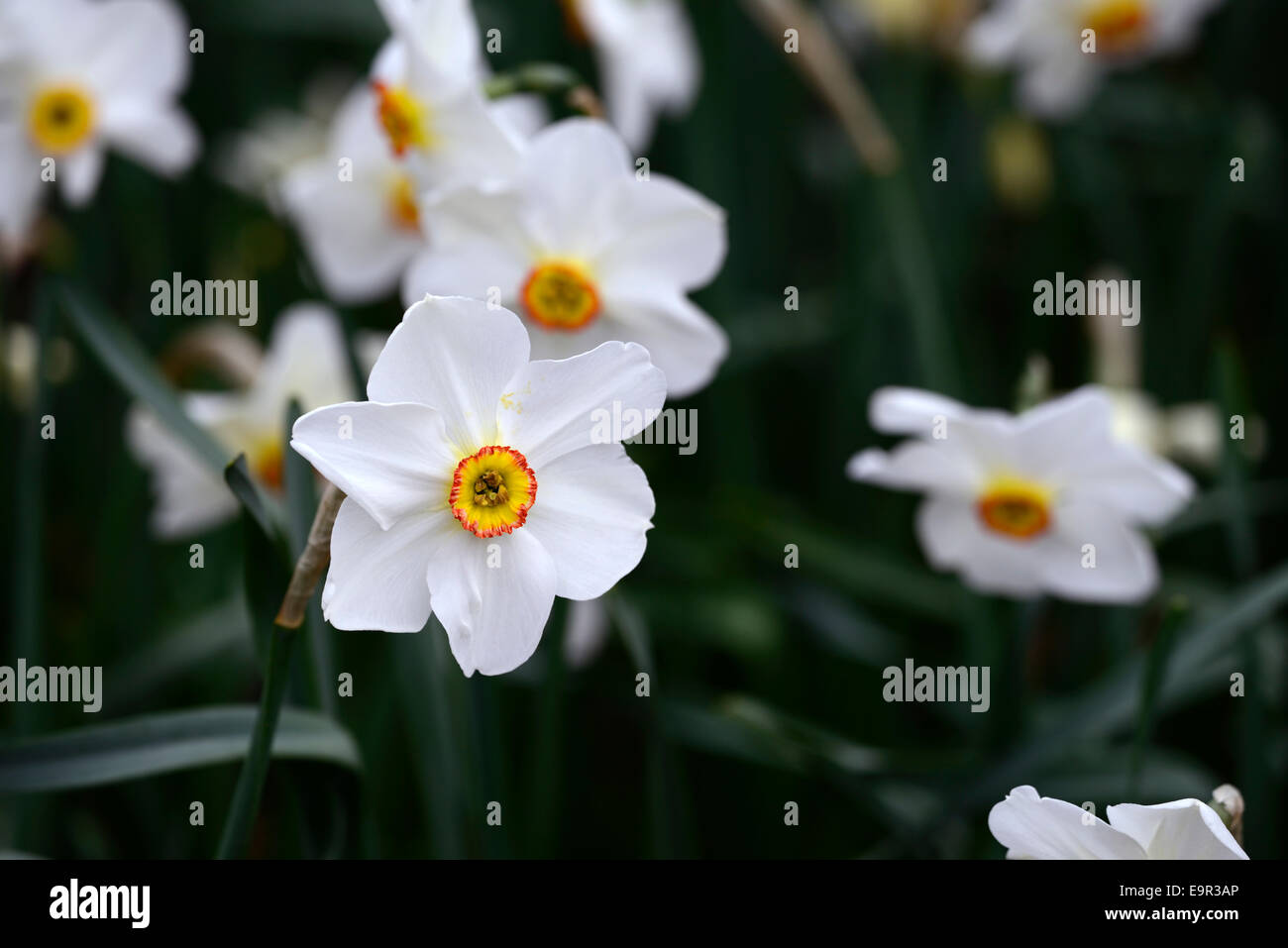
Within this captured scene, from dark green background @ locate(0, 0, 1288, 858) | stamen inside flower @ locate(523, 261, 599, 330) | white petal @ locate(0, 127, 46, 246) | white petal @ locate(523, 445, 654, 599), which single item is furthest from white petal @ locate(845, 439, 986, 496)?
white petal @ locate(0, 127, 46, 246)

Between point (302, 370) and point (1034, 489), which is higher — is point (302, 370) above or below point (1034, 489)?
above

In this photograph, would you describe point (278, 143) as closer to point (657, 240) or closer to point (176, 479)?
point (176, 479)

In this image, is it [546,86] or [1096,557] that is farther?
[1096,557]

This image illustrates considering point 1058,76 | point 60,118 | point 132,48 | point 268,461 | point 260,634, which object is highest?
point 1058,76

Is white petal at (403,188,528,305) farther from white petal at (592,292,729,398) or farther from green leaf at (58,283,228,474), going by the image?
green leaf at (58,283,228,474)

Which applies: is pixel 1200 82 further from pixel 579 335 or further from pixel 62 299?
pixel 62 299

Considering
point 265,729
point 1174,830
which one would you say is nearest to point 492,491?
point 265,729

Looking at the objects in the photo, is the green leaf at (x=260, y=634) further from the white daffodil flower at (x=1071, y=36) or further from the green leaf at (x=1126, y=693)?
the white daffodil flower at (x=1071, y=36)

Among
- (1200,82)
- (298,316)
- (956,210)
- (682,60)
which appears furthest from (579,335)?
(1200,82)
